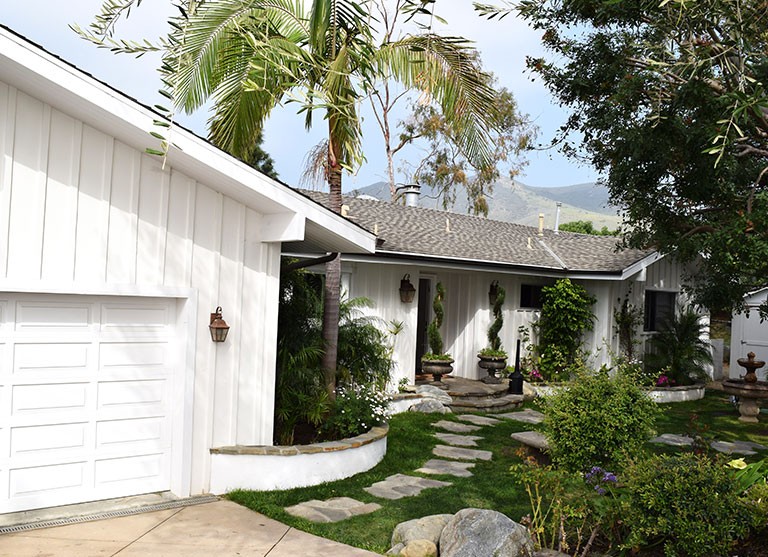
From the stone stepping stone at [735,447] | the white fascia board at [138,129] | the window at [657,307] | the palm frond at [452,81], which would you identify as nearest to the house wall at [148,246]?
the white fascia board at [138,129]

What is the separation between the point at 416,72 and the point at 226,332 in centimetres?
426

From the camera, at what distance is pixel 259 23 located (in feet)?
27.6

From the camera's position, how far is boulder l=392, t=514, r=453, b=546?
5.91 meters

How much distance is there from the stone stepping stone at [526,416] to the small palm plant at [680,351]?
5.01 m

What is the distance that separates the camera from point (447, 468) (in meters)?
8.83

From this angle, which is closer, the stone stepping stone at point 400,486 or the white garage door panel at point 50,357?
the white garage door panel at point 50,357

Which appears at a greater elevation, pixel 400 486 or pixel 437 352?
pixel 437 352

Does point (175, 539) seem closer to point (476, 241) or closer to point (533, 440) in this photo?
point (533, 440)

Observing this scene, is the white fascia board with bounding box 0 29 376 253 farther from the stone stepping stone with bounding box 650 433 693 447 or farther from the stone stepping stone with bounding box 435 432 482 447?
the stone stepping stone with bounding box 650 433 693 447

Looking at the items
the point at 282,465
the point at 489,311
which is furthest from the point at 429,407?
the point at 282,465

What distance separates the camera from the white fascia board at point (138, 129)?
5801 mm

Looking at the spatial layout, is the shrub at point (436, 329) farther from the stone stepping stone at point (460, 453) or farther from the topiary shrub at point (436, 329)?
the stone stepping stone at point (460, 453)

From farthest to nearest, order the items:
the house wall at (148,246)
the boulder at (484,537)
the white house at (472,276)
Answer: the white house at (472,276), the house wall at (148,246), the boulder at (484,537)

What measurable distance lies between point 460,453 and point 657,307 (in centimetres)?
1041
